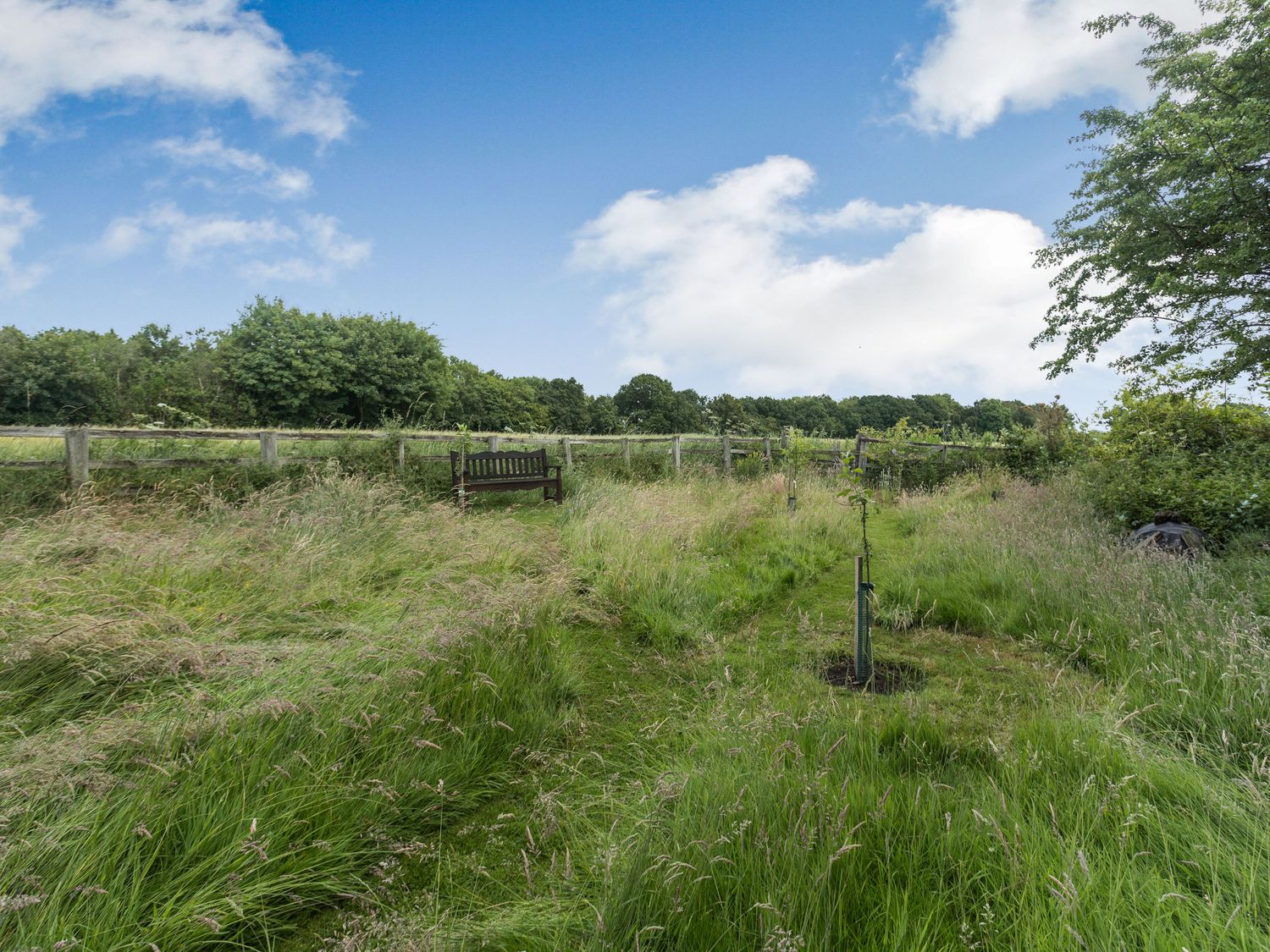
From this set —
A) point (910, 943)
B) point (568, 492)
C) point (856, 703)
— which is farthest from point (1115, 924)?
point (568, 492)

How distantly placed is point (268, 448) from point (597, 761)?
8.26 meters

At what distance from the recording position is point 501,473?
1058cm

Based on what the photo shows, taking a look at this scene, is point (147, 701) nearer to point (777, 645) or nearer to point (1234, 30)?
point (777, 645)

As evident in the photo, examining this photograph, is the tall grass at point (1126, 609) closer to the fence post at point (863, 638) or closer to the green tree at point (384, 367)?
the fence post at point (863, 638)

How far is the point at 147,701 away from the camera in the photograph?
7.88ft

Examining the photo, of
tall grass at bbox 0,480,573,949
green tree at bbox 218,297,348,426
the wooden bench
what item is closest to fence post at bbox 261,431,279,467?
the wooden bench

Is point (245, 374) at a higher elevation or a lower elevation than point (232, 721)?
higher

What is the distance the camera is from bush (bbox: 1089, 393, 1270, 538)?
5.67 m

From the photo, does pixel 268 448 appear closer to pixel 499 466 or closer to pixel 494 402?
pixel 499 466

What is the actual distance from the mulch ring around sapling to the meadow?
0.08m

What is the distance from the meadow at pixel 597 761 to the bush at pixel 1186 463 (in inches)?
66.2

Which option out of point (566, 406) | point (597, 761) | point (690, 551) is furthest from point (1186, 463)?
point (566, 406)

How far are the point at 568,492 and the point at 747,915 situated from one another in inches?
408

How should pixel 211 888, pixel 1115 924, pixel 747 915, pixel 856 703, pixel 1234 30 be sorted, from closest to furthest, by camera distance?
pixel 1115 924
pixel 747 915
pixel 211 888
pixel 856 703
pixel 1234 30
